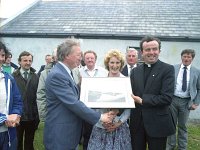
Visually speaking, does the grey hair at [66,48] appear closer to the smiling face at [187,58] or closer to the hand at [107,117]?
the hand at [107,117]

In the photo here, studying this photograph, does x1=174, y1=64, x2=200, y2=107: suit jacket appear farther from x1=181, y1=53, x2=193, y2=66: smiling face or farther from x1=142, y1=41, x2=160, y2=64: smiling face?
x1=142, y1=41, x2=160, y2=64: smiling face

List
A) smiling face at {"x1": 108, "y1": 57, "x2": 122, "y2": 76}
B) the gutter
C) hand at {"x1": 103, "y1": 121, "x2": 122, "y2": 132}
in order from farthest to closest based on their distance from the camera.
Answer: the gutter
smiling face at {"x1": 108, "y1": 57, "x2": 122, "y2": 76}
hand at {"x1": 103, "y1": 121, "x2": 122, "y2": 132}

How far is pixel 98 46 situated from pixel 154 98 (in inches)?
380

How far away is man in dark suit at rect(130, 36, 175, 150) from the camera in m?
3.72

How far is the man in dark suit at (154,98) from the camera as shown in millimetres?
3725

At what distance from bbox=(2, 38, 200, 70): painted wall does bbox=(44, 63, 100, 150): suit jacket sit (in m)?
8.61

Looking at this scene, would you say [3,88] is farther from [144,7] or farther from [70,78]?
[144,7]

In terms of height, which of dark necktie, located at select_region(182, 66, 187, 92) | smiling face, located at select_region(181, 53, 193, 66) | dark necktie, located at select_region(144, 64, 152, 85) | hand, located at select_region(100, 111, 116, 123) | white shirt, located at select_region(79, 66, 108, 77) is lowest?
hand, located at select_region(100, 111, 116, 123)

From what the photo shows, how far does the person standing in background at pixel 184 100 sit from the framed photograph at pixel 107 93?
10.2 feet

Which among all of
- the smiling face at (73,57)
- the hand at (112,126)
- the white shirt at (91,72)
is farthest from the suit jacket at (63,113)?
the white shirt at (91,72)

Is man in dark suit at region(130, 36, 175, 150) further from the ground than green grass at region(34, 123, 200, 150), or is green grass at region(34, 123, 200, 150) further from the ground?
man in dark suit at region(130, 36, 175, 150)

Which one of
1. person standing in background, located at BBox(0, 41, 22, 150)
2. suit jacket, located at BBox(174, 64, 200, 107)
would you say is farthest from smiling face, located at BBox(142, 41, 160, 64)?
suit jacket, located at BBox(174, 64, 200, 107)

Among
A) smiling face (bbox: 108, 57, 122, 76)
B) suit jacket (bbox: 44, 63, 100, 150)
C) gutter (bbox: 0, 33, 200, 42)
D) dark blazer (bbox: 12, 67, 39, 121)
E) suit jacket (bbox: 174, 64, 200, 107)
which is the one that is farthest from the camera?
gutter (bbox: 0, 33, 200, 42)

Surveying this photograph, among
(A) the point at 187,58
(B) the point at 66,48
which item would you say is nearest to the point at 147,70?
(B) the point at 66,48
